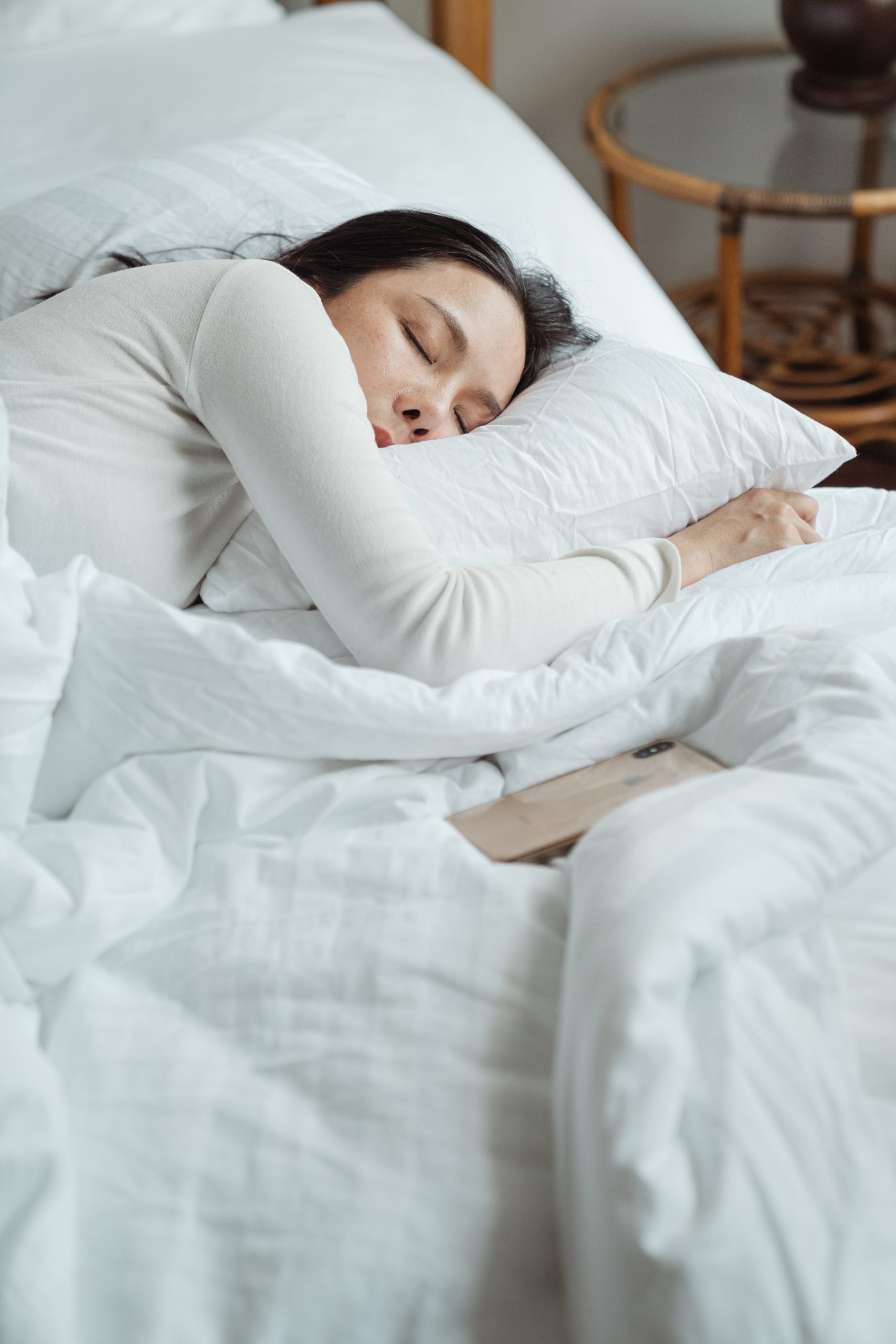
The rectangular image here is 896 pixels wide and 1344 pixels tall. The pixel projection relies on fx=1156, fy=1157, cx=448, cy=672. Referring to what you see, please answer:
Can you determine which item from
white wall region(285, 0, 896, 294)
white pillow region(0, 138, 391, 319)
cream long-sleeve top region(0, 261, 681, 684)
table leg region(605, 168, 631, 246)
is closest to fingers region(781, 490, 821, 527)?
cream long-sleeve top region(0, 261, 681, 684)

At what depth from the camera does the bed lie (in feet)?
1.48

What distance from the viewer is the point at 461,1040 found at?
0.52 metres

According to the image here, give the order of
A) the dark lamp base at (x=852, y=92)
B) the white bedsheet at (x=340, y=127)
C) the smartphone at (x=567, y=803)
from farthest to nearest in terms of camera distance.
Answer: the dark lamp base at (x=852, y=92) < the white bedsheet at (x=340, y=127) < the smartphone at (x=567, y=803)

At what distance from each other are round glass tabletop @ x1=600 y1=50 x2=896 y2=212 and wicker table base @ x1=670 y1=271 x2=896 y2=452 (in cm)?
23

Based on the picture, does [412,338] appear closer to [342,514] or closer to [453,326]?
[453,326]

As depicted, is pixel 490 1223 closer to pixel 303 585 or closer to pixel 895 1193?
pixel 895 1193

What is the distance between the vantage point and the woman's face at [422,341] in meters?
0.90

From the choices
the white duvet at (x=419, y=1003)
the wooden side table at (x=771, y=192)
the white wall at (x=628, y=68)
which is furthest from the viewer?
the white wall at (x=628, y=68)

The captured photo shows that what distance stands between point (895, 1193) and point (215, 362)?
24.6 inches

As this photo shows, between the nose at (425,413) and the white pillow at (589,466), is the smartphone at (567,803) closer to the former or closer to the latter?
the white pillow at (589,466)

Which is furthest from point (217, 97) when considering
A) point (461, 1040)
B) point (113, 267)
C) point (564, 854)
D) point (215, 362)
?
point (461, 1040)

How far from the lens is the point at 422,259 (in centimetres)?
94

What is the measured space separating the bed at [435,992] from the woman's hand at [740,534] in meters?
0.10

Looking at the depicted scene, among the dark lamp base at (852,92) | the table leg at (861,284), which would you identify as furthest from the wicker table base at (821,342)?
the dark lamp base at (852,92)
